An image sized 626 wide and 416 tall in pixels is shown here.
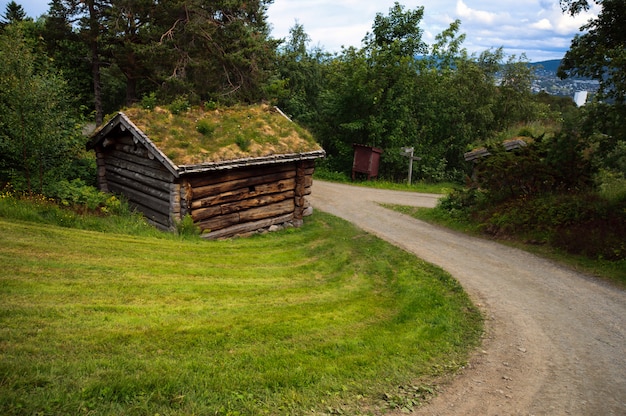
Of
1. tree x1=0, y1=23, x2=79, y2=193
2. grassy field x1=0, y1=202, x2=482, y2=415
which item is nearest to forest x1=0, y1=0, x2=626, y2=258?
tree x1=0, y1=23, x2=79, y2=193

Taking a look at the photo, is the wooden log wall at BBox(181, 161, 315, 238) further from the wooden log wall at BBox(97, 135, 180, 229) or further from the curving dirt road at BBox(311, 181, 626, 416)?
the curving dirt road at BBox(311, 181, 626, 416)

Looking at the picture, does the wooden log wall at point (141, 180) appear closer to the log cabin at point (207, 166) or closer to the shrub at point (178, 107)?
Answer: the log cabin at point (207, 166)

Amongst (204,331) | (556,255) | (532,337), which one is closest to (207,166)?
(204,331)

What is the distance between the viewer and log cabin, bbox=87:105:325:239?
12.2 m

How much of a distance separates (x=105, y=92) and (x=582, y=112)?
114ft

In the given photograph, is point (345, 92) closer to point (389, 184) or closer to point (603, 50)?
point (389, 184)

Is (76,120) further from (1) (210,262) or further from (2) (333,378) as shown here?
A: (2) (333,378)

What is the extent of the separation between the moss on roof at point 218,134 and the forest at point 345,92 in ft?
2.79

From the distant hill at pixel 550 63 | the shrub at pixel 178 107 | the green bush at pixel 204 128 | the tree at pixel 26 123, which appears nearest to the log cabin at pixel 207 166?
the green bush at pixel 204 128

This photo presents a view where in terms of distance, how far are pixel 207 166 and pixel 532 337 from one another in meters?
8.86

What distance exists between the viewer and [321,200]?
68.8 feet

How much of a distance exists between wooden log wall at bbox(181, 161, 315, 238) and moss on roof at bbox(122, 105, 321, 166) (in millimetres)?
625

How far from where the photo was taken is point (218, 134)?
44.9 feet

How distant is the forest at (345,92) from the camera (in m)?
11.7
